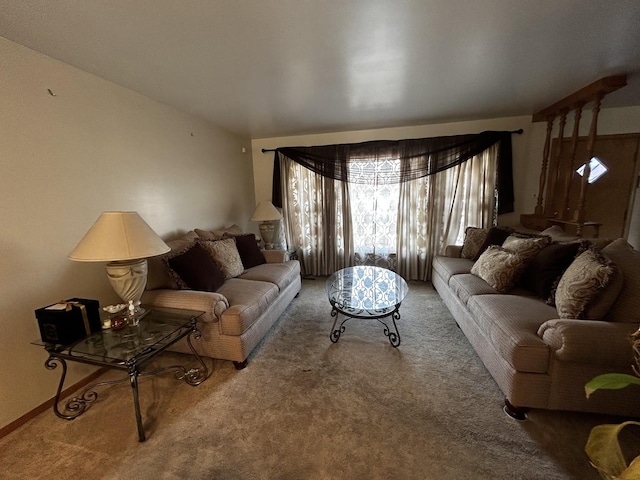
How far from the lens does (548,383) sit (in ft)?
5.11

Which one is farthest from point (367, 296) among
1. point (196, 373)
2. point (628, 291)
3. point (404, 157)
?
point (404, 157)

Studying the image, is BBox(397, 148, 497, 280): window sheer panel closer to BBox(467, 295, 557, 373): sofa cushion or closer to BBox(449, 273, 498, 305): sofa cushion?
BBox(449, 273, 498, 305): sofa cushion

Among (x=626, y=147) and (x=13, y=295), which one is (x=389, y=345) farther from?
(x=626, y=147)

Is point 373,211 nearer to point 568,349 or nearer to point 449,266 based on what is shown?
point 449,266

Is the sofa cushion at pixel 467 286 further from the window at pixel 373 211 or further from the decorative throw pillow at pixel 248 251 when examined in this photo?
the decorative throw pillow at pixel 248 251

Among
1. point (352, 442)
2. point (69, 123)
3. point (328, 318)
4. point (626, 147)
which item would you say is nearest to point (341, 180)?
point (328, 318)

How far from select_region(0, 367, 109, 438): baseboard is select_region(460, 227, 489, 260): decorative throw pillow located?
3.85 metres

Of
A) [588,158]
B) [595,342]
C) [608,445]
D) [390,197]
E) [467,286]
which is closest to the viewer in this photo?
[608,445]

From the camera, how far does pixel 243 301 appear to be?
7.34ft

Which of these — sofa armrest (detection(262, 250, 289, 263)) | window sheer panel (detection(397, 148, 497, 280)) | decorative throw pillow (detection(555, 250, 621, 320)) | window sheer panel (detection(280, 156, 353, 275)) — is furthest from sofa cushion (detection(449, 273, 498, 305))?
sofa armrest (detection(262, 250, 289, 263))

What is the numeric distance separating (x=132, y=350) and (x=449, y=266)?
3.02 m

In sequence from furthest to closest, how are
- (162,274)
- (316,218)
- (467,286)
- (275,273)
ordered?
(316,218) → (275,273) → (467,286) → (162,274)

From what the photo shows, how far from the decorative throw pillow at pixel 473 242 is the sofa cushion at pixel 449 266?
0.28 ft

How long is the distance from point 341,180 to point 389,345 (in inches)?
95.9
